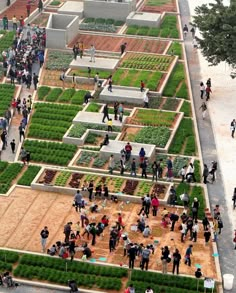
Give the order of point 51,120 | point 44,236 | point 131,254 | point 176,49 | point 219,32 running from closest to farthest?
point 131,254
point 44,236
point 51,120
point 219,32
point 176,49

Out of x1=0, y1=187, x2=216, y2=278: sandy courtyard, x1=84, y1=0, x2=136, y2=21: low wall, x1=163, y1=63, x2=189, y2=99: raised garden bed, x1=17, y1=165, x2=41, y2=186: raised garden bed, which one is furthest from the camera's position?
x1=84, y1=0, x2=136, y2=21: low wall

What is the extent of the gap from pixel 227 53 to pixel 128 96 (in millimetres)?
7848

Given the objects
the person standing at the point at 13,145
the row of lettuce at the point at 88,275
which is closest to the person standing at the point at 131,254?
the row of lettuce at the point at 88,275

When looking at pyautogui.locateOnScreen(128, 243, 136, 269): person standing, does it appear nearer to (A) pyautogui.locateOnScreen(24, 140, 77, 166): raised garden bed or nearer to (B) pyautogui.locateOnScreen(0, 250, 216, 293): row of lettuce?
(B) pyautogui.locateOnScreen(0, 250, 216, 293): row of lettuce

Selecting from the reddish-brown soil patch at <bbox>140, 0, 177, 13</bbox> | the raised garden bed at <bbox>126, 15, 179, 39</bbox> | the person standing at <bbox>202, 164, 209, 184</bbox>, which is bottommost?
the person standing at <bbox>202, 164, 209, 184</bbox>

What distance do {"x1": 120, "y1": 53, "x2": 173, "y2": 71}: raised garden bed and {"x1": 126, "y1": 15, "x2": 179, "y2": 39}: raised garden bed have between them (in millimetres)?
6180

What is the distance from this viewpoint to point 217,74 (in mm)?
66188

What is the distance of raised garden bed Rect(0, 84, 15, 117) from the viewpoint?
57469mm

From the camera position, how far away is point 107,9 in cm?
7731

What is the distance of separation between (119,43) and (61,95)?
1338 cm

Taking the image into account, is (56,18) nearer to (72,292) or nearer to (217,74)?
(217,74)

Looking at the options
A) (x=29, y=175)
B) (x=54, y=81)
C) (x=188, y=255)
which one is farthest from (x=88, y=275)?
(x=54, y=81)

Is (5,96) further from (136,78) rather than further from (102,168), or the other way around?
(102,168)

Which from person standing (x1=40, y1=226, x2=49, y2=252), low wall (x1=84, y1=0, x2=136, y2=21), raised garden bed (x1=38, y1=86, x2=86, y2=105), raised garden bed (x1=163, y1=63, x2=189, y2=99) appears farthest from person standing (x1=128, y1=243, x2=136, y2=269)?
low wall (x1=84, y1=0, x2=136, y2=21)
